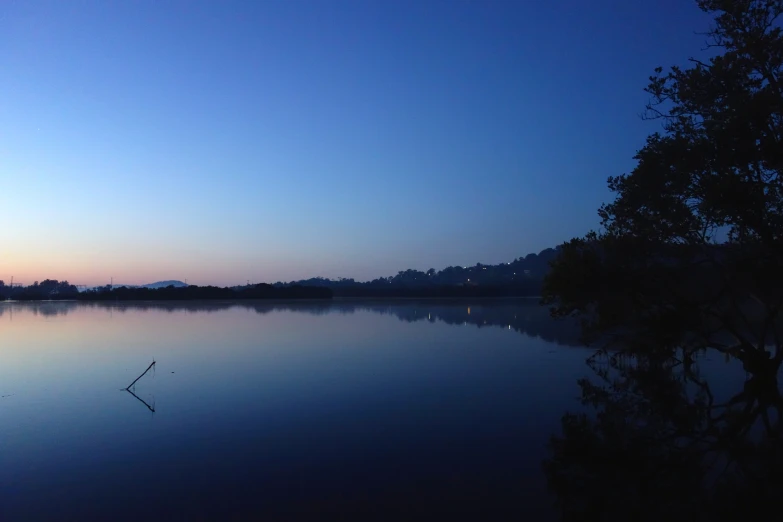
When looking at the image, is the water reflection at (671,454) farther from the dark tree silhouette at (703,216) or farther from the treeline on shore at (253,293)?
the treeline on shore at (253,293)

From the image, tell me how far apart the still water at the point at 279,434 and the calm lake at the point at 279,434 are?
4 centimetres

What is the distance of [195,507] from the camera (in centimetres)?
831

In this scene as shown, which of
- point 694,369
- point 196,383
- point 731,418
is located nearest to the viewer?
point 731,418

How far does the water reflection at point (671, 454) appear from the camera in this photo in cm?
816

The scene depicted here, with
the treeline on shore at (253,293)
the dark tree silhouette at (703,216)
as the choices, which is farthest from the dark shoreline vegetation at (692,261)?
the treeline on shore at (253,293)

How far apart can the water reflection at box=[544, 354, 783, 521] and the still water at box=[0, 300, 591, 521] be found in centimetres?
66

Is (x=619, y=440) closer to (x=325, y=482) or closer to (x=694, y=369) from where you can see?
(x=325, y=482)

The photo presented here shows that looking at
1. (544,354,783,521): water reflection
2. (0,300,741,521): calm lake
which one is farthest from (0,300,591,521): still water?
(544,354,783,521): water reflection

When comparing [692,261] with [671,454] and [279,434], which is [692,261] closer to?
[671,454]

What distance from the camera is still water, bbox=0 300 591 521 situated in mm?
8531

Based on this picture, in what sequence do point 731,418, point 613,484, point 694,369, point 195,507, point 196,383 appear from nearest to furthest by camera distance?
1. point 195,507
2. point 613,484
3. point 731,418
4. point 196,383
5. point 694,369

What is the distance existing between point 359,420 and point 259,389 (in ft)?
16.7

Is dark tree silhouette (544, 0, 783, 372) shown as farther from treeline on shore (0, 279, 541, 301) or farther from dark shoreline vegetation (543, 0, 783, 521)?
treeline on shore (0, 279, 541, 301)

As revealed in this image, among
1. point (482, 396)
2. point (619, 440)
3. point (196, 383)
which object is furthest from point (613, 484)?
point (196, 383)
